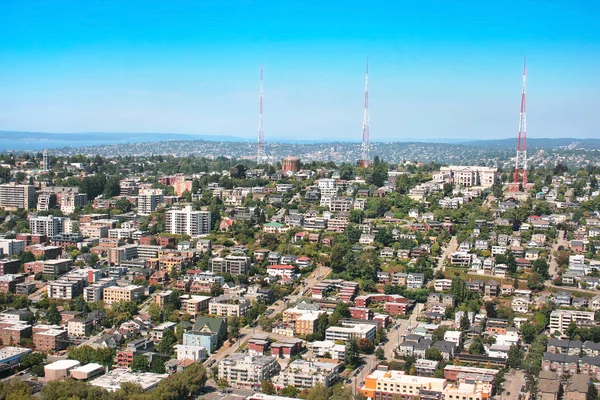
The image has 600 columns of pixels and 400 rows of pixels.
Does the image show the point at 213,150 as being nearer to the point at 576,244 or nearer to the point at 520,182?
the point at 520,182

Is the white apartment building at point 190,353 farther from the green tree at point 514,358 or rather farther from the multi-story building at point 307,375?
the green tree at point 514,358

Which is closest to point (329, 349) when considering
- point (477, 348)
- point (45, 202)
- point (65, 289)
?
point (477, 348)

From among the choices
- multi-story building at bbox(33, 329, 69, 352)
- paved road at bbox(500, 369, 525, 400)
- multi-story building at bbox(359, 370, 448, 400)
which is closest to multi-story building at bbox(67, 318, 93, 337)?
multi-story building at bbox(33, 329, 69, 352)

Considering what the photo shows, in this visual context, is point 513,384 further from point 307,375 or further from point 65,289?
point 65,289

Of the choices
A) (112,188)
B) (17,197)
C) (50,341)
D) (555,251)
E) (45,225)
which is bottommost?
(50,341)

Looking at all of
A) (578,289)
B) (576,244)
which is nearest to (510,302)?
(578,289)

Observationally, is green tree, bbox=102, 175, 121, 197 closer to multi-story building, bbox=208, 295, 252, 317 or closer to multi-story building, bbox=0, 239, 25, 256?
multi-story building, bbox=0, 239, 25, 256
